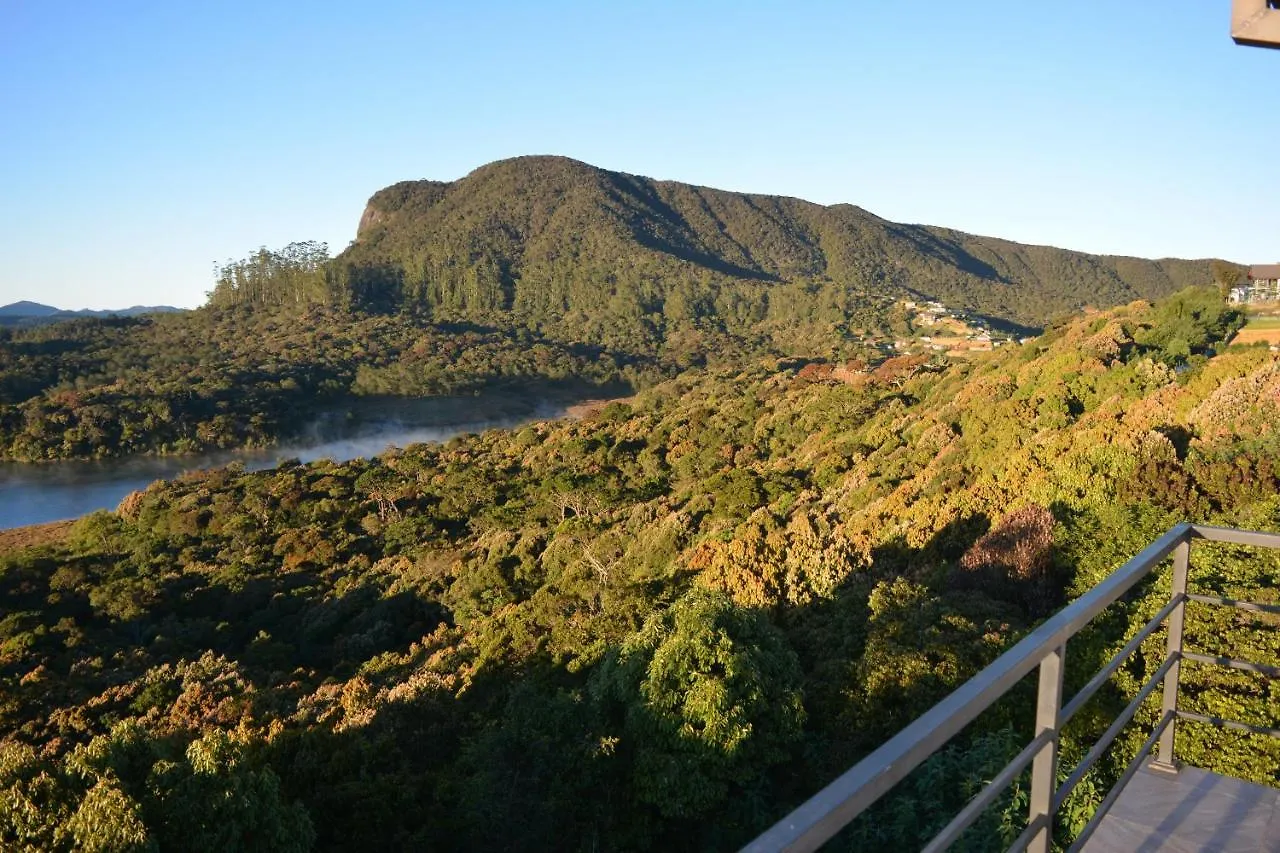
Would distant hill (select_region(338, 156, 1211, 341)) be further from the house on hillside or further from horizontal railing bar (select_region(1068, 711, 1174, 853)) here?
horizontal railing bar (select_region(1068, 711, 1174, 853))

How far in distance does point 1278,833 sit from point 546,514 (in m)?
24.7

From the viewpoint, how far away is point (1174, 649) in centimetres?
235

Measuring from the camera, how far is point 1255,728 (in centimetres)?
222

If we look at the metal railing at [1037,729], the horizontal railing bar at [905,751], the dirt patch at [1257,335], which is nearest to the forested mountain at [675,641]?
the dirt patch at [1257,335]

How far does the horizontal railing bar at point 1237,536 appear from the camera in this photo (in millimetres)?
2133

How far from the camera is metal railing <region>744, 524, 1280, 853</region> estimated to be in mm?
949

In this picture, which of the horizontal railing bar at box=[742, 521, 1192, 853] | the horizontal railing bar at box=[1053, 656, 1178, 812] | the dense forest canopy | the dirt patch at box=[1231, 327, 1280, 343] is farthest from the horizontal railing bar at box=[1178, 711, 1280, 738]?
the dirt patch at box=[1231, 327, 1280, 343]

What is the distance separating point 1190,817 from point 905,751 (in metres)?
1.75

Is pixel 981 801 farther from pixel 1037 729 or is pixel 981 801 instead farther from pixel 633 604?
pixel 633 604

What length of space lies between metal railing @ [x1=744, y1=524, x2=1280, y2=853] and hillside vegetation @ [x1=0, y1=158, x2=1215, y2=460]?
185 feet

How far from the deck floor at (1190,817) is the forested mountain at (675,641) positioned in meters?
2.34

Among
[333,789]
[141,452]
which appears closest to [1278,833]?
[333,789]

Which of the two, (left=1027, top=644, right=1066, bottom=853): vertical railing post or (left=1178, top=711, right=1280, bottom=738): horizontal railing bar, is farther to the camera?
(left=1178, top=711, right=1280, bottom=738): horizontal railing bar

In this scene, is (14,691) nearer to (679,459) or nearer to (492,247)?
(679,459)
